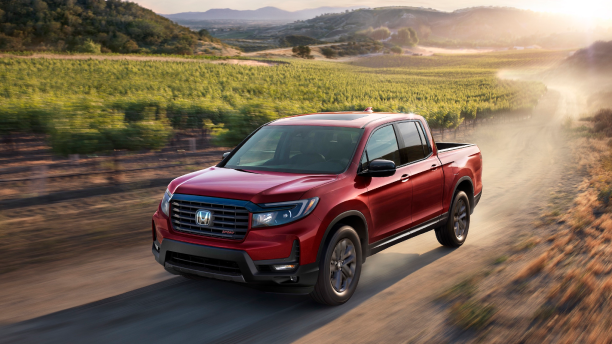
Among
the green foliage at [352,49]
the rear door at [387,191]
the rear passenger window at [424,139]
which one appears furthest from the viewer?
the green foliage at [352,49]

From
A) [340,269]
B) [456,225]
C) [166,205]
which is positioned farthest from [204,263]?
[456,225]

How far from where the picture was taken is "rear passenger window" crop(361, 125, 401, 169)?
5.59 metres

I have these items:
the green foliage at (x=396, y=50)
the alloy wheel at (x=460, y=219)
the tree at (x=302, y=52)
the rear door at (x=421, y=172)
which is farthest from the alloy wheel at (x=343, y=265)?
the green foliage at (x=396, y=50)

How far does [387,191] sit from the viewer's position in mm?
5527

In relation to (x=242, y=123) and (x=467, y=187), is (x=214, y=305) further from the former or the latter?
(x=242, y=123)

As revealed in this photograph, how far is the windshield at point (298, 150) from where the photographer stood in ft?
17.8

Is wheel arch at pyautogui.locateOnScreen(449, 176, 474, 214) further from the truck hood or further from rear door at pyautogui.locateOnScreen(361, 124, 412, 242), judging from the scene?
the truck hood

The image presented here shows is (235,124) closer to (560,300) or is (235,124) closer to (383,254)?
(383,254)

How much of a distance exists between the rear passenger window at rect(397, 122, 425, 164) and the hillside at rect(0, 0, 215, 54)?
331 feet

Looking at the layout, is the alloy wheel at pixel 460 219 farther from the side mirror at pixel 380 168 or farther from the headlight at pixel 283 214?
the headlight at pixel 283 214

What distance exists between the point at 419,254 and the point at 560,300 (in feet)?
6.88

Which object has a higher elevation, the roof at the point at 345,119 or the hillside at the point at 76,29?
the hillside at the point at 76,29

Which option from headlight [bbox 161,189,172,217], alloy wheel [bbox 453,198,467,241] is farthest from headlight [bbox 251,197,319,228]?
alloy wheel [bbox 453,198,467,241]

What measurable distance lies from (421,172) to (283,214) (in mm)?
2321
